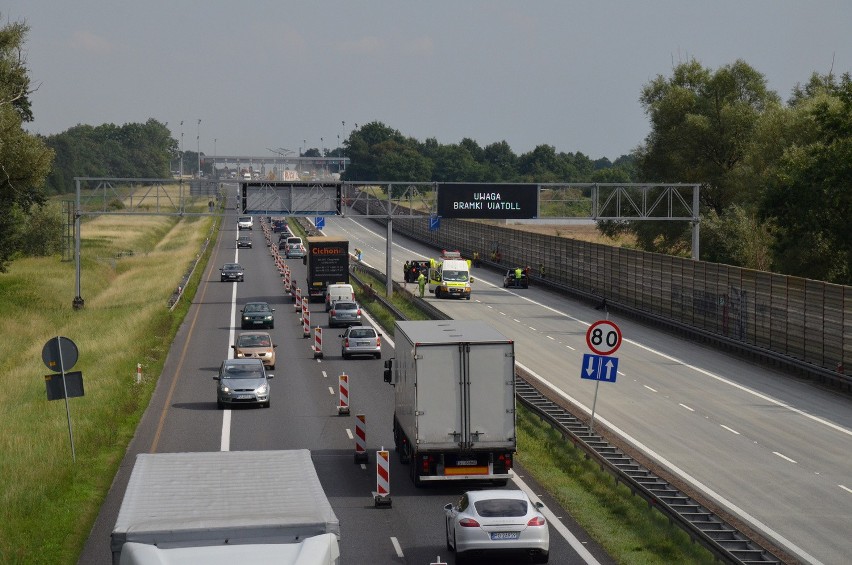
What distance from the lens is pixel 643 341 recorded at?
184 feet

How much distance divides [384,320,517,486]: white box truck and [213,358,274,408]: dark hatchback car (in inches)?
509

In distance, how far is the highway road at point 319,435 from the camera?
21.2 m

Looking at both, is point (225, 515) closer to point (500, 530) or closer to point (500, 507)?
point (500, 530)

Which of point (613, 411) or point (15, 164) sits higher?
point (15, 164)

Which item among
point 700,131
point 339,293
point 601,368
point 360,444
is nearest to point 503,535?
point 360,444

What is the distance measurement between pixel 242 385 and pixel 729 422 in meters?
14.5

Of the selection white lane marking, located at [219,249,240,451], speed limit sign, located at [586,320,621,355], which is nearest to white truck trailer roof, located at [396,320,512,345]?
speed limit sign, located at [586,320,621,355]

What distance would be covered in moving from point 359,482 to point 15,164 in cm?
3401

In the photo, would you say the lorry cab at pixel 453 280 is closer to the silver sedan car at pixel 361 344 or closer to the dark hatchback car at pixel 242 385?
the silver sedan car at pixel 361 344

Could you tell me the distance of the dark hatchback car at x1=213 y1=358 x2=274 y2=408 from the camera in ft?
122

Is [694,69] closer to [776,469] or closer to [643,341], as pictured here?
[643,341]

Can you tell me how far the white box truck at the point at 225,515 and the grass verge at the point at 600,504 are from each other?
904cm

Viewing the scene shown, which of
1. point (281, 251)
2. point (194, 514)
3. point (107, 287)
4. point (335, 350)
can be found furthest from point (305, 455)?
point (281, 251)

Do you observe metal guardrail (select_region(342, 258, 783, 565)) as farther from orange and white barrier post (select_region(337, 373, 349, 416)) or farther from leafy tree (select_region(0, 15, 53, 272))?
leafy tree (select_region(0, 15, 53, 272))
